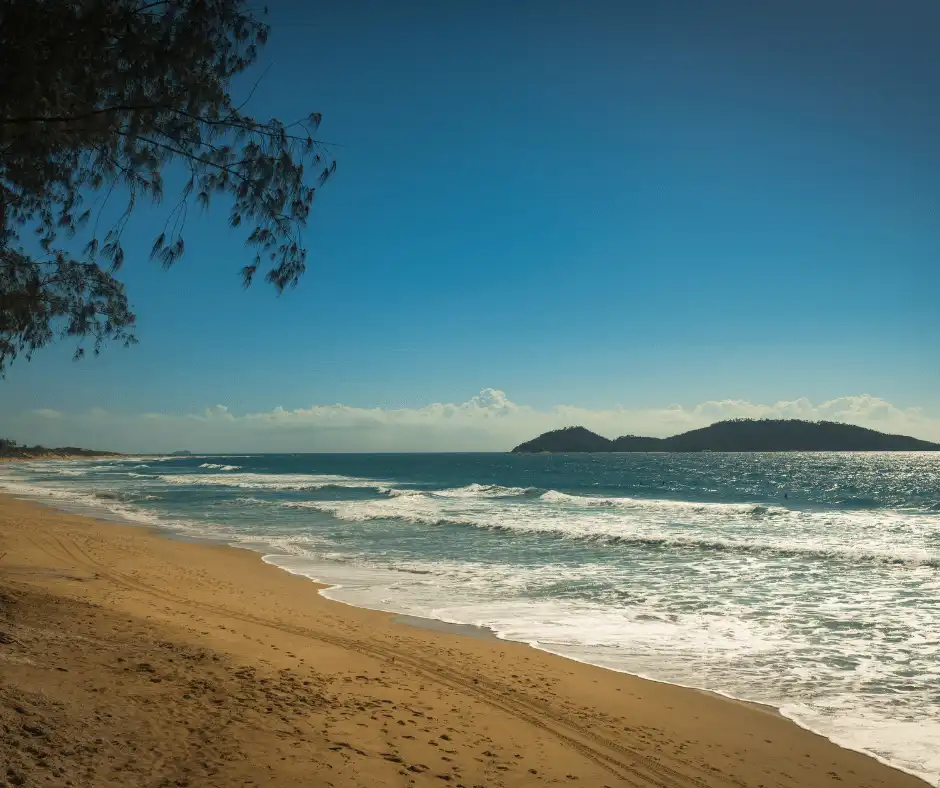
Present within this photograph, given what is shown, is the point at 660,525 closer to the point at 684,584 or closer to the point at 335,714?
the point at 684,584

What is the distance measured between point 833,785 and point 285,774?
4.84 m

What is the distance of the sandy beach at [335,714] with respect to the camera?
4758mm

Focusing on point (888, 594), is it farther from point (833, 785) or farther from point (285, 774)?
point (285, 774)

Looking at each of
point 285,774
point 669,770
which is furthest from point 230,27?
point 669,770

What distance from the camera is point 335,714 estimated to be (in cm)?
609

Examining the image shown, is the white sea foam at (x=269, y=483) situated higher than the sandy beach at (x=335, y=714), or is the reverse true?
the sandy beach at (x=335, y=714)

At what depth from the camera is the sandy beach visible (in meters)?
4.76

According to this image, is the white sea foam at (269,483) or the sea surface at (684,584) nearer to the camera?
the sea surface at (684,584)

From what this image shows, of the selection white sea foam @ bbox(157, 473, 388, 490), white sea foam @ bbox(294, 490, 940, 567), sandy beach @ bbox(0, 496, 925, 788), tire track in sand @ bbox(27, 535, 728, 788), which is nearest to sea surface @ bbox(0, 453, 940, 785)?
white sea foam @ bbox(294, 490, 940, 567)

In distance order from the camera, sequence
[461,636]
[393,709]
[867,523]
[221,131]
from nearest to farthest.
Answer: [393,709] → [221,131] → [461,636] → [867,523]

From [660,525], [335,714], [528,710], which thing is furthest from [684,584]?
[660,525]

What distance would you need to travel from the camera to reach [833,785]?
5.76 metres

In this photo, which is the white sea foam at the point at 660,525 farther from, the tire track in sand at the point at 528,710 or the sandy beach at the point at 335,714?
the tire track in sand at the point at 528,710

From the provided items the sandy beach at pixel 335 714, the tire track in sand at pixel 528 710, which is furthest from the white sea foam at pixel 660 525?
the tire track in sand at pixel 528 710
